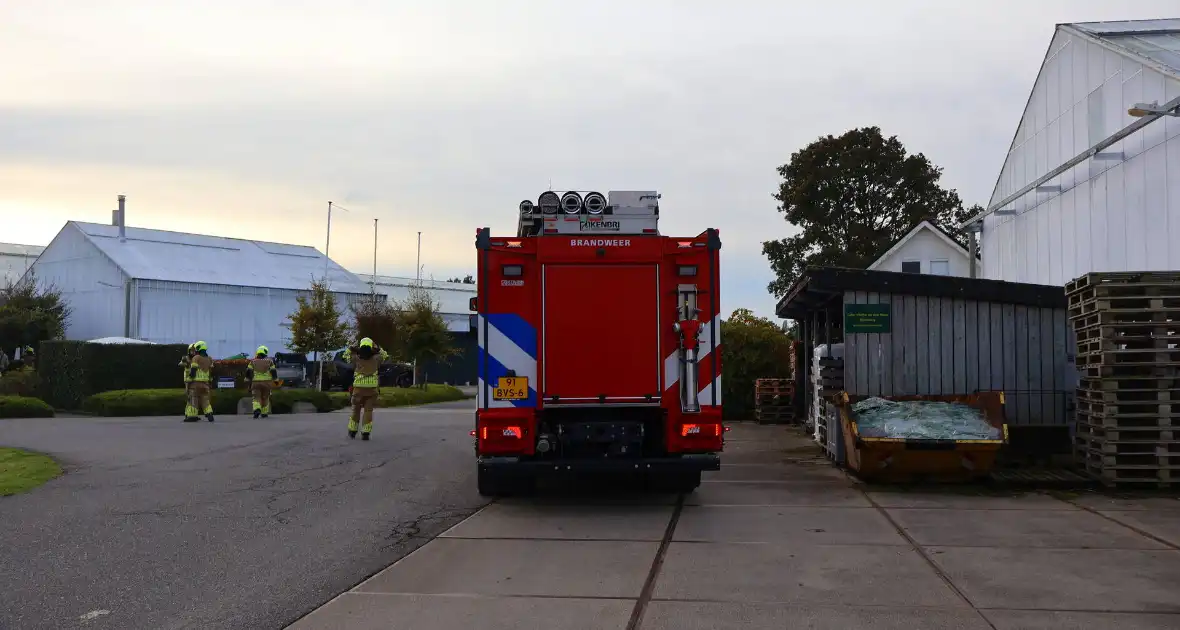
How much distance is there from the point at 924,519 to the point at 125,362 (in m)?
25.1

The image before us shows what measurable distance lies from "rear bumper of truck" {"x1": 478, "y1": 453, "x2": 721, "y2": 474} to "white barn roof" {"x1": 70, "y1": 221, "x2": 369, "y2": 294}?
39.8 meters

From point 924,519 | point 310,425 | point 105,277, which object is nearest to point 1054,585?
point 924,519

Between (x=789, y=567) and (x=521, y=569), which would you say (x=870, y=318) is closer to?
(x=789, y=567)

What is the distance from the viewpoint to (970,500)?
439 inches

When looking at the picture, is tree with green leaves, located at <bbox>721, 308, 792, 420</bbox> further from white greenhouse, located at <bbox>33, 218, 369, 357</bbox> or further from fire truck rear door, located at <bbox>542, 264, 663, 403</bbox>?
white greenhouse, located at <bbox>33, 218, 369, 357</bbox>

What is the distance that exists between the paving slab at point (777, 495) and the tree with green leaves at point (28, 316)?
123 ft

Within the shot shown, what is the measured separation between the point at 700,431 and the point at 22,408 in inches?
802

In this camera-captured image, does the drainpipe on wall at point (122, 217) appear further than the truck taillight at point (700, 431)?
Yes

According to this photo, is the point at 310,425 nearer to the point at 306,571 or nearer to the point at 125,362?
the point at 125,362

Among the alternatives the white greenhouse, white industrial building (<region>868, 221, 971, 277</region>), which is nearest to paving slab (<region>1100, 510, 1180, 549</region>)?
white industrial building (<region>868, 221, 971, 277</region>)

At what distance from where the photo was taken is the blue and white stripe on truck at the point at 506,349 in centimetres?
1023

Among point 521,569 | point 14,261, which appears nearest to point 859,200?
point 521,569

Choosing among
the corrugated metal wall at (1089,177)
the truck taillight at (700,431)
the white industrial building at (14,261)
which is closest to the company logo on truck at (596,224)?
the truck taillight at (700,431)

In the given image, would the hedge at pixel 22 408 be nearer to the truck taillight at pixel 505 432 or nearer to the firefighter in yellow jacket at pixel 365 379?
the firefighter in yellow jacket at pixel 365 379
